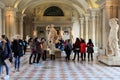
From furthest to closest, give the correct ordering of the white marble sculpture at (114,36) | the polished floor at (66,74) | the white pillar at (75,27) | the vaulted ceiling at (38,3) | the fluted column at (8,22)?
the white pillar at (75,27), the vaulted ceiling at (38,3), the fluted column at (8,22), the white marble sculpture at (114,36), the polished floor at (66,74)

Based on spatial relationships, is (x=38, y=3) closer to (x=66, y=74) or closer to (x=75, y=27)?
(x=75, y=27)

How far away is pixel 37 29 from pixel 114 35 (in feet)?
91.6

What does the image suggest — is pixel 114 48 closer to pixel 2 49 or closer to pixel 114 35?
pixel 114 35

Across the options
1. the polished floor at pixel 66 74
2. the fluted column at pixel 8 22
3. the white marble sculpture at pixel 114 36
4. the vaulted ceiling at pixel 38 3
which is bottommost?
the polished floor at pixel 66 74

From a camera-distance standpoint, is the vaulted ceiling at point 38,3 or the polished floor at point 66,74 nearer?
the polished floor at point 66,74

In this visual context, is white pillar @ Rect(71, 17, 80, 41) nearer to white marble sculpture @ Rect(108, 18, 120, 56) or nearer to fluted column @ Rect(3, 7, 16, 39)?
fluted column @ Rect(3, 7, 16, 39)

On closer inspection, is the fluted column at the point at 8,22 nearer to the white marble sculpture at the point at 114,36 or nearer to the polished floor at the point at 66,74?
the white marble sculpture at the point at 114,36

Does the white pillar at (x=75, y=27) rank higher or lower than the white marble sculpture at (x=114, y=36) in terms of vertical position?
higher

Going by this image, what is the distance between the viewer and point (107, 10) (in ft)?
64.9

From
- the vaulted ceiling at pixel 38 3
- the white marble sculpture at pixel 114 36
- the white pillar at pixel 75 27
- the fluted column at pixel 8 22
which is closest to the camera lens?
the white marble sculpture at pixel 114 36

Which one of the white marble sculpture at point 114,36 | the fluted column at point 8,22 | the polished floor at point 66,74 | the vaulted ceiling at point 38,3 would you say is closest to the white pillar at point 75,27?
the vaulted ceiling at point 38,3

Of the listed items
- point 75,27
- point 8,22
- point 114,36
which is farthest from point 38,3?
point 114,36

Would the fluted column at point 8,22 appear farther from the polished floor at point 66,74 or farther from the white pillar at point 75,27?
the white pillar at point 75,27

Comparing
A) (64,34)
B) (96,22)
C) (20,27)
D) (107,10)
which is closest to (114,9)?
(107,10)
